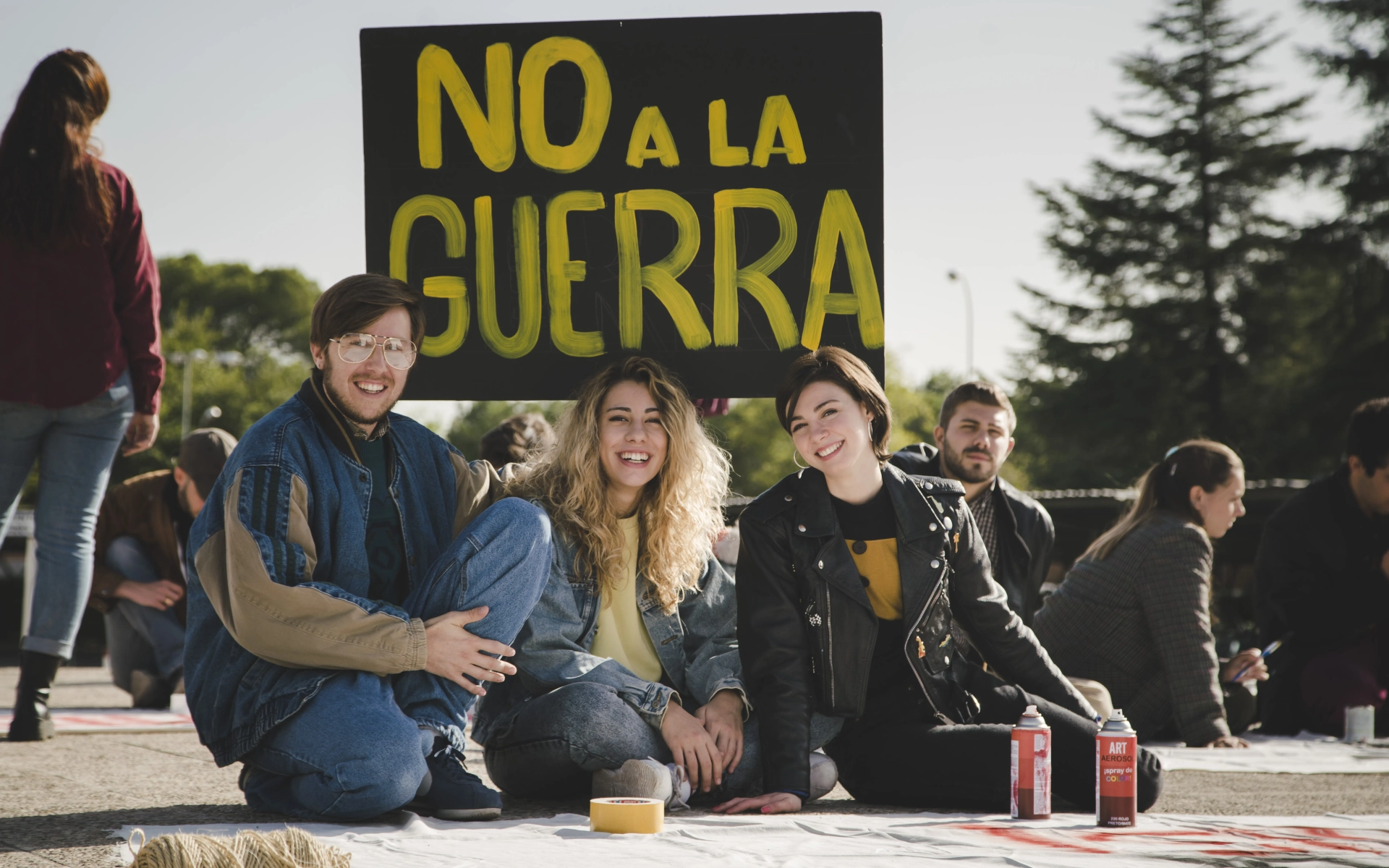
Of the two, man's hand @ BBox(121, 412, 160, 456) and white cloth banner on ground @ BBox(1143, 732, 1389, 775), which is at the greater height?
man's hand @ BBox(121, 412, 160, 456)

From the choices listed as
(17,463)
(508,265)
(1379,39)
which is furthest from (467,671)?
(1379,39)

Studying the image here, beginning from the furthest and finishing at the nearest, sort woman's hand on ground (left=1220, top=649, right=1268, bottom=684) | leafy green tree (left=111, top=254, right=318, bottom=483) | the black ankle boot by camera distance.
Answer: leafy green tree (left=111, top=254, right=318, bottom=483) → woman's hand on ground (left=1220, top=649, right=1268, bottom=684) → the black ankle boot

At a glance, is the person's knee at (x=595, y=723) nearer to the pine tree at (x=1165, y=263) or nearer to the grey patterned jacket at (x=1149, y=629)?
the grey patterned jacket at (x=1149, y=629)

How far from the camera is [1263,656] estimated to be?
5.80 metres

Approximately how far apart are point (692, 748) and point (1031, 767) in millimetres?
863

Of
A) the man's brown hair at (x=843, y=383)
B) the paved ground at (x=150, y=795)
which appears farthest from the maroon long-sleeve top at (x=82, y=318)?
the man's brown hair at (x=843, y=383)

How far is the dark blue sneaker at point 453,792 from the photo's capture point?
3125 millimetres

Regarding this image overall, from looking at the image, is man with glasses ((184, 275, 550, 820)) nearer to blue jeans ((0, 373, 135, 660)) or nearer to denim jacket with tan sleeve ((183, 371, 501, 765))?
denim jacket with tan sleeve ((183, 371, 501, 765))

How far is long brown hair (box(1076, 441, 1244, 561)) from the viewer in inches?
216

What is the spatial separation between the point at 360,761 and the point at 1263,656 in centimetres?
433

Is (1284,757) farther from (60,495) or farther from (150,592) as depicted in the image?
(150,592)

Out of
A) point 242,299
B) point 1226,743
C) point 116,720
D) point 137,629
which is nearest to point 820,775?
point 1226,743

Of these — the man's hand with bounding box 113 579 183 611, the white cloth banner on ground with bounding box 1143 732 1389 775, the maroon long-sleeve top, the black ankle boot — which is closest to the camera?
the maroon long-sleeve top

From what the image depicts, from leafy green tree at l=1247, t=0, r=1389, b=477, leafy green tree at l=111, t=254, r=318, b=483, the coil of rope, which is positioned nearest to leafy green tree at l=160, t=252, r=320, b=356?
leafy green tree at l=111, t=254, r=318, b=483
